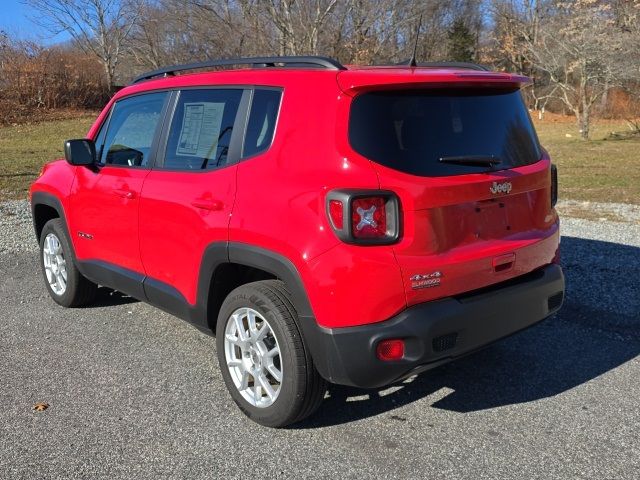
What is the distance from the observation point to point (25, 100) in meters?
28.0

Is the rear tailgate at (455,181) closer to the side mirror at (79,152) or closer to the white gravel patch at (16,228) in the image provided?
the side mirror at (79,152)

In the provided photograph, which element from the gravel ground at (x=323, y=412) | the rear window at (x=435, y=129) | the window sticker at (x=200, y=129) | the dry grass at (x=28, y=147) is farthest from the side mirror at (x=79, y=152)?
the dry grass at (x=28, y=147)

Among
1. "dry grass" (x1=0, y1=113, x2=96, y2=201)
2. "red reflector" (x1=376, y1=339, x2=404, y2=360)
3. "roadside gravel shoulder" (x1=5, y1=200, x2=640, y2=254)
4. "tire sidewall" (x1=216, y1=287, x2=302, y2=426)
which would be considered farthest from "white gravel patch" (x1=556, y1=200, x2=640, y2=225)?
"dry grass" (x1=0, y1=113, x2=96, y2=201)

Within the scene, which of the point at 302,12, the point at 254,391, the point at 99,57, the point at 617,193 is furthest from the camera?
the point at 99,57

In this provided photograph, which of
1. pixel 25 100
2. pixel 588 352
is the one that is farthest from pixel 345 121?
pixel 25 100

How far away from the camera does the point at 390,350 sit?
109 inches

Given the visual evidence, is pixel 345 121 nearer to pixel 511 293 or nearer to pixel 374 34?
pixel 511 293

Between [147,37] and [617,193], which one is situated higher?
[147,37]

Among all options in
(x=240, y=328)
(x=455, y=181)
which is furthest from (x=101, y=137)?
(x=455, y=181)

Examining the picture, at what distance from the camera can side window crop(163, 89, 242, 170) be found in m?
3.44

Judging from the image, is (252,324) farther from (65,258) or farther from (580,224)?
(580,224)

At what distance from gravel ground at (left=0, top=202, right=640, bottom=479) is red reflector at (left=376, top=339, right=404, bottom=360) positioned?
0.54 m

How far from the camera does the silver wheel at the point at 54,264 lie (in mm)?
5176

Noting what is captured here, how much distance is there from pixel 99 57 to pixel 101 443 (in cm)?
3687
